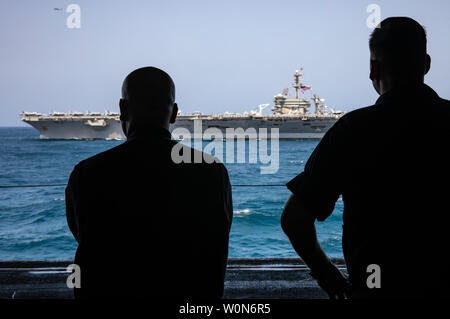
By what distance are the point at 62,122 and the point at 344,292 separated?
46.1 metres

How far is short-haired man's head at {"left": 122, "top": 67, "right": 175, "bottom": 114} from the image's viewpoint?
3.71 ft

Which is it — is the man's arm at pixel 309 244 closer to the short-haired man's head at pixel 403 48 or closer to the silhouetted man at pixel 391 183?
the silhouetted man at pixel 391 183

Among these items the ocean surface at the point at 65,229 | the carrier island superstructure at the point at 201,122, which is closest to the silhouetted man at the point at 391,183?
the ocean surface at the point at 65,229

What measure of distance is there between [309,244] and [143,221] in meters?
0.45

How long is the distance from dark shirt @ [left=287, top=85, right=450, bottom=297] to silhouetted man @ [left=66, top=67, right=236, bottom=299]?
1.17 ft

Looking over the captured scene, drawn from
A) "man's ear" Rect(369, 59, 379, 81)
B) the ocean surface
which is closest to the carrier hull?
the ocean surface

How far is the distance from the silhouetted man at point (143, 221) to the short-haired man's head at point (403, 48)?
23.3 inches

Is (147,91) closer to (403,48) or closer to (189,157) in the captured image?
(189,157)

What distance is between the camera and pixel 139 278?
1.04 m

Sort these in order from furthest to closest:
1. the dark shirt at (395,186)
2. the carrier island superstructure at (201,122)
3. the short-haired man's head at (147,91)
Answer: the carrier island superstructure at (201,122)
the short-haired man's head at (147,91)
the dark shirt at (395,186)

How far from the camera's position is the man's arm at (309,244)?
1.02 m

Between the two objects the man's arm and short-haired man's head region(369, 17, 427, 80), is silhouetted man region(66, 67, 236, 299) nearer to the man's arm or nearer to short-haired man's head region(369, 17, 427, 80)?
the man's arm

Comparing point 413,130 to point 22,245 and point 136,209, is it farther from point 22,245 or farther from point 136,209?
point 22,245
